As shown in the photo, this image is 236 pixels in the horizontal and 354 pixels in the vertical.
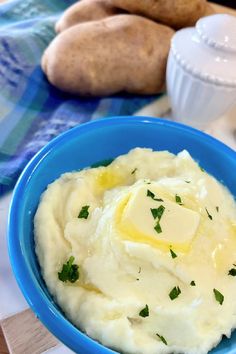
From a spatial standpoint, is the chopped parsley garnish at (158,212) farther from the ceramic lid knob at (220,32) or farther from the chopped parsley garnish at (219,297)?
the ceramic lid knob at (220,32)

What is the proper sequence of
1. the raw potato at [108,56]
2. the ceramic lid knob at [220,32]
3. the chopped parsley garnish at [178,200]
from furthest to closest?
the raw potato at [108,56] → the ceramic lid knob at [220,32] → the chopped parsley garnish at [178,200]

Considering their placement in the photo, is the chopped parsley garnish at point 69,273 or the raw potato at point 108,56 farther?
the raw potato at point 108,56

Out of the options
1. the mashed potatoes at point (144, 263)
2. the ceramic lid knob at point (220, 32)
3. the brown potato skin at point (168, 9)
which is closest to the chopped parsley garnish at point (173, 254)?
the mashed potatoes at point (144, 263)

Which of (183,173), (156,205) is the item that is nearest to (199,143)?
(183,173)

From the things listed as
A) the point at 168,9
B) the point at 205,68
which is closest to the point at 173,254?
the point at 205,68

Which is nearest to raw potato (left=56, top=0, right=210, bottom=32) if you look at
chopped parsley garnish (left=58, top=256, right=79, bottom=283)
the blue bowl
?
the blue bowl

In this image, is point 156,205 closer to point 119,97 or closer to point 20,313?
point 20,313
